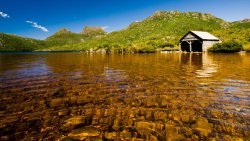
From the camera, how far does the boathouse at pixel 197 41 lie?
58969 millimetres

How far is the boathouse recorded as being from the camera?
193 ft

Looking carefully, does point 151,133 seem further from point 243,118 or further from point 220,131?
point 243,118

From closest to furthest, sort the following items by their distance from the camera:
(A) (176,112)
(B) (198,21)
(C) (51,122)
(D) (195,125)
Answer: (D) (195,125) < (C) (51,122) < (A) (176,112) < (B) (198,21)

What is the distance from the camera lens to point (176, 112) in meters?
8.05

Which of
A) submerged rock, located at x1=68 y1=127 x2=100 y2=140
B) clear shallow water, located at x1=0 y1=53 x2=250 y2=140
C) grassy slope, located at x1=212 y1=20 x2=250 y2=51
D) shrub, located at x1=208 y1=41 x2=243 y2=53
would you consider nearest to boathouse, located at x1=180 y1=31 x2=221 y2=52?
shrub, located at x1=208 y1=41 x2=243 y2=53

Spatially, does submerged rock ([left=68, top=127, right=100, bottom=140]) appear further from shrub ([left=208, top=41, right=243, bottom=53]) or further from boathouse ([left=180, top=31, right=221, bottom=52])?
boathouse ([left=180, top=31, right=221, bottom=52])

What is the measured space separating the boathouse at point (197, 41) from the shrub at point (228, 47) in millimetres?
3362

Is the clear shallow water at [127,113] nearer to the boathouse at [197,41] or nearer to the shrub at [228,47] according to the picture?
the shrub at [228,47]

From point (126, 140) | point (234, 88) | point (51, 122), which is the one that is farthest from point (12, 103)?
point (234, 88)

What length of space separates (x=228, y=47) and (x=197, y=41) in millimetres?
11105

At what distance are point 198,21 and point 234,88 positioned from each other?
19408 cm

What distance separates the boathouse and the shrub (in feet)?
11.0

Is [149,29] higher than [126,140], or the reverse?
[149,29]

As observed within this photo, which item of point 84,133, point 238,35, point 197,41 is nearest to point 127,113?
point 84,133
